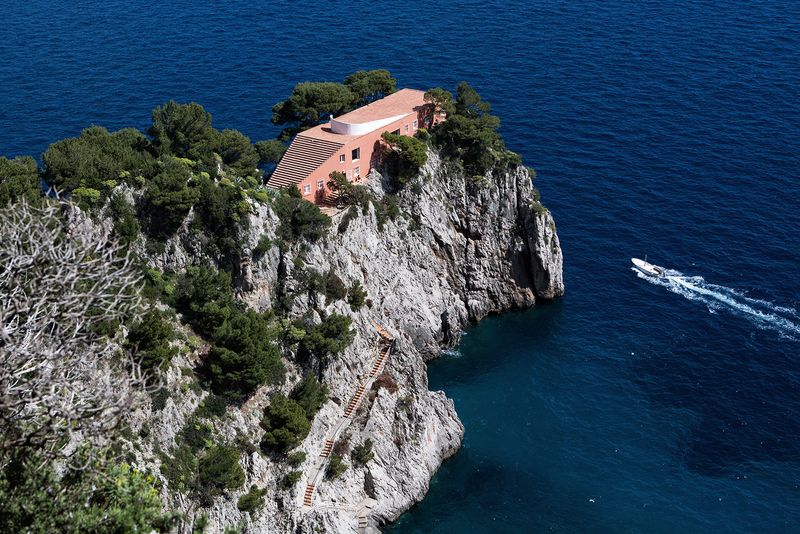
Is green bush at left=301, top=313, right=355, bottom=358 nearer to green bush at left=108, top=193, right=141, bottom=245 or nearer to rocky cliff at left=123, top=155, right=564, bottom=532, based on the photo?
rocky cliff at left=123, top=155, right=564, bottom=532

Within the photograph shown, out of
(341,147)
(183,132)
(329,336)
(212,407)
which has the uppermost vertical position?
(183,132)

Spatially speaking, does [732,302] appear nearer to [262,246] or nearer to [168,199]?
[262,246]

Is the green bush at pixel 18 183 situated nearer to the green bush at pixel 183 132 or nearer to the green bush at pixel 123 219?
the green bush at pixel 123 219

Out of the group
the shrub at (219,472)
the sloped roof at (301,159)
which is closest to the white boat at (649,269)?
the sloped roof at (301,159)

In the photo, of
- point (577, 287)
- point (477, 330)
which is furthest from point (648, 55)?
point (477, 330)

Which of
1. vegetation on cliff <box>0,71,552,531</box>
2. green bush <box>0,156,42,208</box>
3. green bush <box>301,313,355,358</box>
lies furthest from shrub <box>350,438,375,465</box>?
green bush <box>0,156,42,208</box>

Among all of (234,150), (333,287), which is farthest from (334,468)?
(234,150)

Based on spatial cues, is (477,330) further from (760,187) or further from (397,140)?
(760,187)
